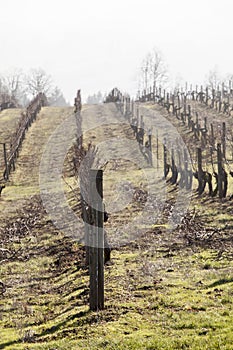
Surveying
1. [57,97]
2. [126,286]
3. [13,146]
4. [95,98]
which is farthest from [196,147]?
[95,98]

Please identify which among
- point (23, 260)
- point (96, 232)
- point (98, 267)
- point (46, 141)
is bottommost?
point (23, 260)

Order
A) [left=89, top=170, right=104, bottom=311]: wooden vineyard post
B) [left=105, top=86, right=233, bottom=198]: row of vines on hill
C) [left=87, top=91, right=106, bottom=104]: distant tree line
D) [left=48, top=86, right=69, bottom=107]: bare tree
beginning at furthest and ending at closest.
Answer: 1. [left=87, top=91, right=106, bottom=104]: distant tree line
2. [left=48, top=86, right=69, bottom=107]: bare tree
3. [left=105, top=86, right=233, bottom=198]: row of vines on hill
4. [left=89, top=170, right=104, bottom=311]: wooden vineyard post

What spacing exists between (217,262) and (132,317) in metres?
3.03

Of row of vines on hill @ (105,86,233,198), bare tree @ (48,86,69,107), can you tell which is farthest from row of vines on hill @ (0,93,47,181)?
bare tree @ (48,86,69,107)

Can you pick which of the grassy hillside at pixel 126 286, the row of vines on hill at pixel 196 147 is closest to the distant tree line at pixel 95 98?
the row of vines on hill at pixel 196 147

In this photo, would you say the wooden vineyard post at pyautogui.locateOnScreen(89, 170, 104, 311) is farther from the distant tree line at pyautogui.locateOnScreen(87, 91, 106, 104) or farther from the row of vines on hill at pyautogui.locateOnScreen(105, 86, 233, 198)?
the distant tree line at pyautogui.locateOnScreen(87, 91, 106, 104)

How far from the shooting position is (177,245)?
34.3 feet

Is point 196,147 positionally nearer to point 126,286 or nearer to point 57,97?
point 126,286

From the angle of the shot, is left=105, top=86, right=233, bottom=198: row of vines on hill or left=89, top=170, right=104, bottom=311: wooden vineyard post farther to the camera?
left=105, top=86, right=233, bottom=198: row of vines on hill

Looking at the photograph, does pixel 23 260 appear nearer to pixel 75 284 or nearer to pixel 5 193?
pixel 75 284

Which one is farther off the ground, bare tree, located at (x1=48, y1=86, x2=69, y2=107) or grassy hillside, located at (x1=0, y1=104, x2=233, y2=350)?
bare tree, located at (x1=48, y1=86, x2=69, y2=107)

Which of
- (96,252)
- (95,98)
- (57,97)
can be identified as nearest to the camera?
(96,252)

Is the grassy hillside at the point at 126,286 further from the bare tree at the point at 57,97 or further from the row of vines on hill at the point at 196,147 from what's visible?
the bare tree at the point at 57,97

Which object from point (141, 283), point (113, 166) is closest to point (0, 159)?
point (113, 166)
